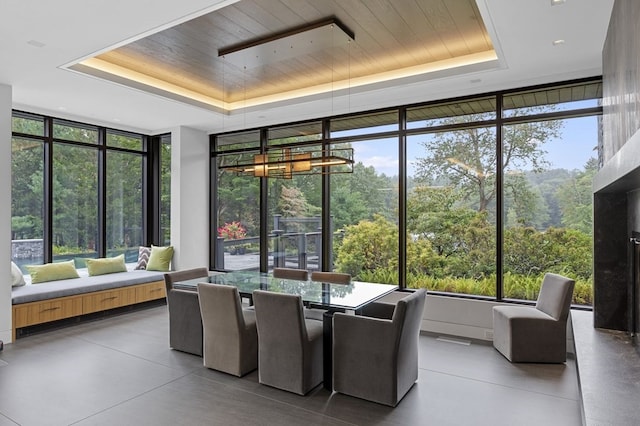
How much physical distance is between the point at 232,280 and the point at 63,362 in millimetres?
1839

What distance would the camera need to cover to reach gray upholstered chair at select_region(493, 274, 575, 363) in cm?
391

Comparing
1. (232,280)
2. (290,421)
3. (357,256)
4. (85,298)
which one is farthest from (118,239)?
(290,421)

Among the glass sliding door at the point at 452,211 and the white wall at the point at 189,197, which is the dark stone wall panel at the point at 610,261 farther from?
the white wall at the point at 189,197

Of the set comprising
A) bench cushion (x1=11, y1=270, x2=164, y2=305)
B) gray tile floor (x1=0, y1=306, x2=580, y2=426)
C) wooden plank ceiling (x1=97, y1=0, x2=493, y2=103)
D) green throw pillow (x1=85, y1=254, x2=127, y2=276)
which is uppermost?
wooden plank ceiling (x1=97, y1=0, x2=493, y2=103)

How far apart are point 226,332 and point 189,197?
12.8ft

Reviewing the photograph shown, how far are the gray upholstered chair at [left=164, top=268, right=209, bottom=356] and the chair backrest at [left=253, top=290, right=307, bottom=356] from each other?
113cm

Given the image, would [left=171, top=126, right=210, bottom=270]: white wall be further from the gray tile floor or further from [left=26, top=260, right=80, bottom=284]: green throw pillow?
the gray tile floor

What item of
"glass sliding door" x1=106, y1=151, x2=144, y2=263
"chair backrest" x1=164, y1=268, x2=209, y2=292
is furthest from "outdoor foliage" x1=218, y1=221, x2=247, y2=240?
"chair backrest" x1=164, y1=268, x2=209, y2=292

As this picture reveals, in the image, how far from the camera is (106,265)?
6.40 m

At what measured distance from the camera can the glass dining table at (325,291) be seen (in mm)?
3445

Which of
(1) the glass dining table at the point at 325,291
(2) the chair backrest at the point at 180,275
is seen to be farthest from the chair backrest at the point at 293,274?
(2) the chair backrest at the point at 180,275

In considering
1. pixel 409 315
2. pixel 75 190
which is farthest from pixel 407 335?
pixel 75 190

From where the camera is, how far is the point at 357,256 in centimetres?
588

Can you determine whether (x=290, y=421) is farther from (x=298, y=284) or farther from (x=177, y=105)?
(x=177, y=105)
